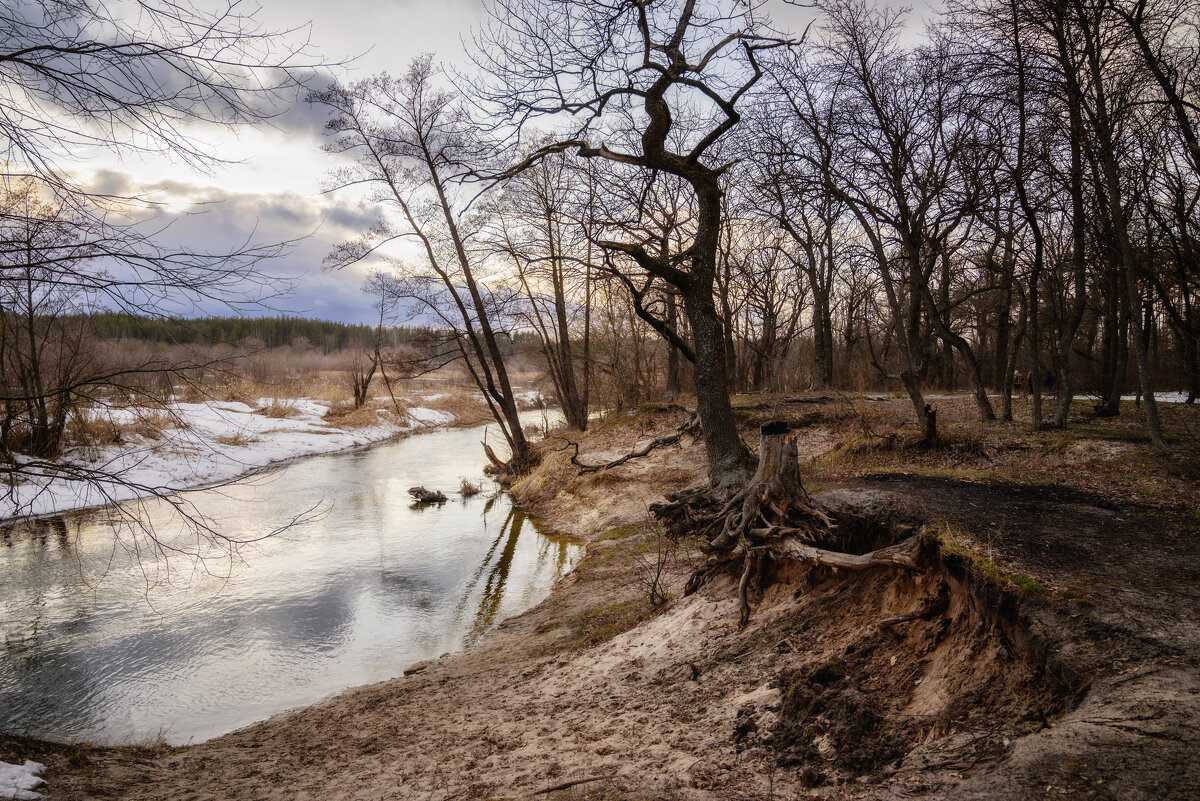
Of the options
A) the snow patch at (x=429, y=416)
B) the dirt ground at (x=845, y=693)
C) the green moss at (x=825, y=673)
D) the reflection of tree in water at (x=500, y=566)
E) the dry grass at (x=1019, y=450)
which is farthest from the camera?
the snow patch at (x=429, y=416)

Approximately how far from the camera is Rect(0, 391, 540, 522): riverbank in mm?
13750

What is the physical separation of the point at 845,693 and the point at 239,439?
2304cm

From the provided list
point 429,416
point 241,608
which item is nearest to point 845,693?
point 241,608

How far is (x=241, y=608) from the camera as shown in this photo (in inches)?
368

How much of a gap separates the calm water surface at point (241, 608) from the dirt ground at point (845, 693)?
1.37 meters

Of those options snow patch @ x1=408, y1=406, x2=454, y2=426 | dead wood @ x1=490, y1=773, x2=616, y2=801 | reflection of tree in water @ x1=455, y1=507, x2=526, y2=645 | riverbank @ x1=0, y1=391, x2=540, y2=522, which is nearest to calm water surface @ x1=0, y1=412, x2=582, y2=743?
reflection of tree in water @ x1=455, y1=507, x2=526, y2=645

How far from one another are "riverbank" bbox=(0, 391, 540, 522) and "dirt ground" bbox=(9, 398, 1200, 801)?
9.67 ft

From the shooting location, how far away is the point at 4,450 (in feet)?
13.5

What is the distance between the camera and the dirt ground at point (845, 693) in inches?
108

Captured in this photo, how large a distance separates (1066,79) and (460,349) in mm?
15001

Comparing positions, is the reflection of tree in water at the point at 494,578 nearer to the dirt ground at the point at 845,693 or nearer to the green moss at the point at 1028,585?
the dirt ground at the point at 845,693

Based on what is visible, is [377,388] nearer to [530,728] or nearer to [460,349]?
[460,349]

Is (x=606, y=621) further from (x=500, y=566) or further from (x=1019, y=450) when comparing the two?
(x=1019, y=450)

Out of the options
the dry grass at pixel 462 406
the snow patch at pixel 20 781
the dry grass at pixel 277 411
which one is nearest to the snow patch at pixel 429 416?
the dry grass at pixel 462 406
